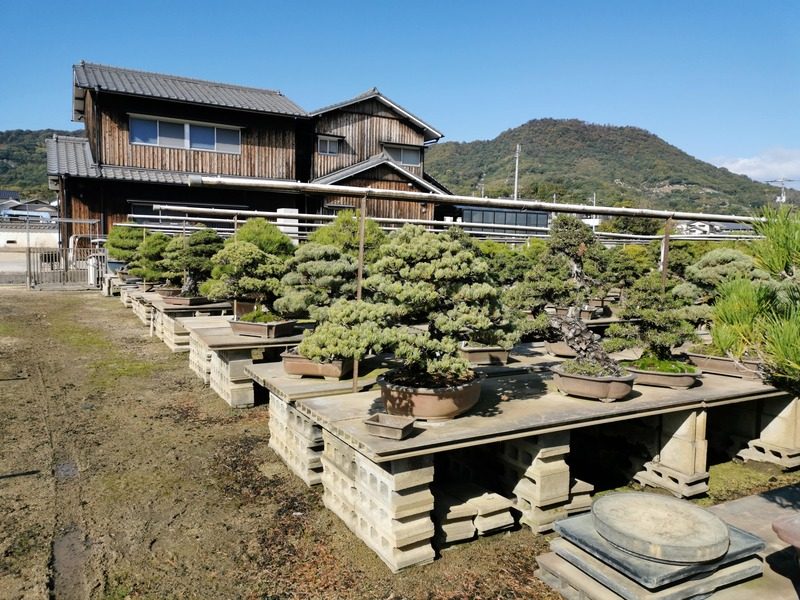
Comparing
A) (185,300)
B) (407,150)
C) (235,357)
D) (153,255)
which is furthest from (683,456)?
(407,150)

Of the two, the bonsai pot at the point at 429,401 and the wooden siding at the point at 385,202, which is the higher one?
the wooden siding at the point at 385,202

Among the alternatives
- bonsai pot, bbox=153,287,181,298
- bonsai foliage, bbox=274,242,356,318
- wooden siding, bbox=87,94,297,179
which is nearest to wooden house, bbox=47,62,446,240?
wooden siding, bbox=87,94,297,179

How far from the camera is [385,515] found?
3.32m

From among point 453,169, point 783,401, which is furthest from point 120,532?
point 453,169

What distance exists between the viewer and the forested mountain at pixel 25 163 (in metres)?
72.9

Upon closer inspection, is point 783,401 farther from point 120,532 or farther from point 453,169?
point 453,169

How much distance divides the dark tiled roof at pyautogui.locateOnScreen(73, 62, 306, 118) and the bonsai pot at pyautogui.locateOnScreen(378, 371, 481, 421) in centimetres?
1816

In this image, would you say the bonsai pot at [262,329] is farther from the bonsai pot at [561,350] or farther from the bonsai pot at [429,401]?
the bonsai pot at [561,350]

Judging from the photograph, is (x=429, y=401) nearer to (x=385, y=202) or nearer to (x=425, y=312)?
(x=425, y=312)

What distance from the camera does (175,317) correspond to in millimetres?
9617

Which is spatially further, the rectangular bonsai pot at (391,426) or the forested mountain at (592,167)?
the forested mountain at (592,167)

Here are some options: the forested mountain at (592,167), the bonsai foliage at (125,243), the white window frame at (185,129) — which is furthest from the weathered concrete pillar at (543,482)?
the forested mountain at (592,167)

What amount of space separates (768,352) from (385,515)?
221 cm

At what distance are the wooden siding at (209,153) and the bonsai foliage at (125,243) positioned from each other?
457 centimetres
